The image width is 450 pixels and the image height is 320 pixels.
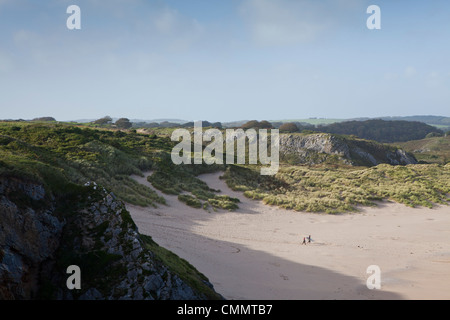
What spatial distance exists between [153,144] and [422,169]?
44.7 meters

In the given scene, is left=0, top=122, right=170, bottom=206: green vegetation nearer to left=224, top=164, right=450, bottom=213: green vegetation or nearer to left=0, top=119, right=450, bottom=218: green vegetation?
left=0, top=119, right=450, bottom=218: green vegetation

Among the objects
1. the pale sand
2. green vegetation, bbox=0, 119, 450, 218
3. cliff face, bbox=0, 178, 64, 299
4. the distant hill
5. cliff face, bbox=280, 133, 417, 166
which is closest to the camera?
cliff face, bbox=0, 178, 64, 299

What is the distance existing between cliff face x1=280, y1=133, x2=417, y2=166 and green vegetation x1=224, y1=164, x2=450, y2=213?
16.2 meters

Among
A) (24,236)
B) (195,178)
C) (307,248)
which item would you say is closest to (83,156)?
(195,178)

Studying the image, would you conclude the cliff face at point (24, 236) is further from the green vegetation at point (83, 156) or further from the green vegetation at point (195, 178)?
the green vegetation at point (195, 178)

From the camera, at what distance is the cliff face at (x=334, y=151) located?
65.2m

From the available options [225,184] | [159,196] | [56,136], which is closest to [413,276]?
[159,196]

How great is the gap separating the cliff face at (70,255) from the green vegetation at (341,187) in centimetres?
2304

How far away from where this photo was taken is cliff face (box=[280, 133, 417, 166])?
65.2 metres

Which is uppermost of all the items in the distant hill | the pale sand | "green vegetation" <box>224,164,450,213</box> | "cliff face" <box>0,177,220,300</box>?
the distant hill

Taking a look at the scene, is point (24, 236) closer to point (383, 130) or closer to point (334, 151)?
point (334, 151)

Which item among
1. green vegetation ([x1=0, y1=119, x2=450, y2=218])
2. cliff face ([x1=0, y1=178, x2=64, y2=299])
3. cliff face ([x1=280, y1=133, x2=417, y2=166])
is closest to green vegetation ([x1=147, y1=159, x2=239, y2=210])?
green vegetation ([x1=0, y1=119, x2=450, y2=218])

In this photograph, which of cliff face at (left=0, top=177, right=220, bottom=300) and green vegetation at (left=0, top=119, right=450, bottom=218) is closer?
cliff face at (left=0, top=177, right=220, bottom=300)

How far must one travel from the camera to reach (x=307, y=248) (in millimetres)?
19562
